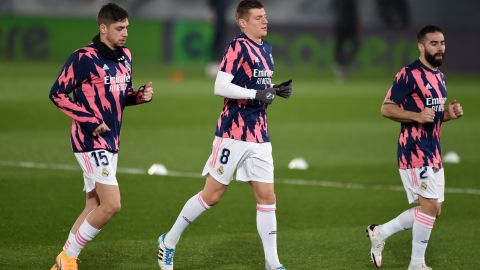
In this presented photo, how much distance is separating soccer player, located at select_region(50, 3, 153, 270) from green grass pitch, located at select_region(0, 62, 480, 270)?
66cm

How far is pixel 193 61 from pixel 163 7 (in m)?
4.26

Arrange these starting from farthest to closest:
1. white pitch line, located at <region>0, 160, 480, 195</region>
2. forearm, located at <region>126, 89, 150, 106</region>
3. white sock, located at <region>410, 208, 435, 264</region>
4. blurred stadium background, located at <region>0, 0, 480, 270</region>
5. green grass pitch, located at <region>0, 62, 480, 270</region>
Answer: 1. white pitch line, located at <region>0, 160, 480, 195</region>
2. blurred stadium background, located at <region>0, 0, 480, 270</region>
3. green grass pitch, located at <region>0, 62, 480, 270</region>
4. white sock, located at <region>410, 208, 435, 264</region>
5. forearm, located at <region>126, 89, 150, 106</region>

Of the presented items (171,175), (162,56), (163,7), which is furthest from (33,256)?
(163,7)

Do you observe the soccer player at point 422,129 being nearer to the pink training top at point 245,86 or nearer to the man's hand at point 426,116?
the man's hand at point 426,116

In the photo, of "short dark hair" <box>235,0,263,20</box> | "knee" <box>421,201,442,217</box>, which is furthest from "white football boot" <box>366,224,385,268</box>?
"short dark hair" <box>235,0,263,20</box>

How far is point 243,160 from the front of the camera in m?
8.35

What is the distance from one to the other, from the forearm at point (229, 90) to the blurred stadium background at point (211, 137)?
1.44 meters

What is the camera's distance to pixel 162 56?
33.1 meters

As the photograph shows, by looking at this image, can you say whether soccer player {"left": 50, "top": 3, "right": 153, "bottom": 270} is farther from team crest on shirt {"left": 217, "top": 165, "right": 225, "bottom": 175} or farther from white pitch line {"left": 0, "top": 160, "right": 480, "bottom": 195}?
white pitch line {"left": 0, "top": 160, "right": 480, "bottom": 195}

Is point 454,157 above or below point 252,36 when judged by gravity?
below

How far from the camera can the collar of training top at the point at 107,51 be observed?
8133 mm

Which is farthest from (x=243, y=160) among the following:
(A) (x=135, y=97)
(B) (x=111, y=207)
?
(B) (x=111, y=207)

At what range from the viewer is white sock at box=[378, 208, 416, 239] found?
8.85 meters

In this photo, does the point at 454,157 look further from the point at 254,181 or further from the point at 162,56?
the point at 162,56
